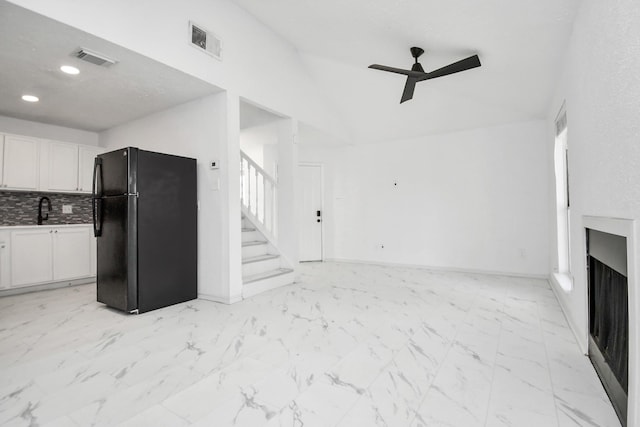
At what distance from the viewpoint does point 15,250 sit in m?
3.94

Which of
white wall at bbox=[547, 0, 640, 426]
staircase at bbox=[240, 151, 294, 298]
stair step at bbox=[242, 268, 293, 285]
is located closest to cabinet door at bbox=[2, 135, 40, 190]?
staircase at bbox=[240, 151, 294, 298]

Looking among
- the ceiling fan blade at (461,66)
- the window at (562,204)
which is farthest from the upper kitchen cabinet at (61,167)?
the window at (562,204)

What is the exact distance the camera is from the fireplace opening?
1.46 metres

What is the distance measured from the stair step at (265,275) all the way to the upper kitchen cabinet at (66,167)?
3.01 metres

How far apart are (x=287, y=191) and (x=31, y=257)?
11.5 ft

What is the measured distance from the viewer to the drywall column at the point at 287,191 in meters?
4.45

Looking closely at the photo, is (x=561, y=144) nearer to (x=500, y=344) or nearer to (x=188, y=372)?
(x=500, y=344)

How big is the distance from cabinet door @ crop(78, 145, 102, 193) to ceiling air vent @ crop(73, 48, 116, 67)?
2.59 m

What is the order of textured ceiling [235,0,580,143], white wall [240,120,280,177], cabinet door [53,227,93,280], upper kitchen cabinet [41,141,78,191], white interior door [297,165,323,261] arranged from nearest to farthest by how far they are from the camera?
textured ceiling [235,0,580,143]
cabinet door [53,227,93,280]
upper kitchen cabinet [41,141,78,191]
white wall [240,120,280,177]
white interior door [297,165,323,261]

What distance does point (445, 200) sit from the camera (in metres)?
5.42

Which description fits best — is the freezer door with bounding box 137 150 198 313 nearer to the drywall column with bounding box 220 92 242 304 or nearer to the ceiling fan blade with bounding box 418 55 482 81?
the drywall column with bounding box 220 92 242 304

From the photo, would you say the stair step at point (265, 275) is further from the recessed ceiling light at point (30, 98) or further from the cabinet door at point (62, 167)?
the recessed ceiling light at point (30, 98)

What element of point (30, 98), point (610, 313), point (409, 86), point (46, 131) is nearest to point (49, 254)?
point (46, 131)

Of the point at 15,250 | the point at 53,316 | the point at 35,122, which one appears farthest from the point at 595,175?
the point at 35,122
